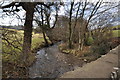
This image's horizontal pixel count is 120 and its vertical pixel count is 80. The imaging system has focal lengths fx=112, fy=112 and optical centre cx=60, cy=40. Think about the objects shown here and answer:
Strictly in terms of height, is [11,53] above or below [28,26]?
below

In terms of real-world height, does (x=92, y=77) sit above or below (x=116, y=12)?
below

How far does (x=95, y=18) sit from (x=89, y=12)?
718 millimetres

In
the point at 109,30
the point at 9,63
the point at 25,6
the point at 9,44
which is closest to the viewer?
the point at 9,44

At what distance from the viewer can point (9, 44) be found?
12.6 feet

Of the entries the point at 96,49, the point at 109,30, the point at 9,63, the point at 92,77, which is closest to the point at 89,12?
the point at 109,30

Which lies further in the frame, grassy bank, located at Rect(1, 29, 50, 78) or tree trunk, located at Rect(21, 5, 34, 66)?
tree trunk, located at Rect(21, 5, 34, 66)

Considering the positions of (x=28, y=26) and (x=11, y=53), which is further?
(x=28, y=26)

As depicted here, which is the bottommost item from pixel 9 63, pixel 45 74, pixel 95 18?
pixel 45 74

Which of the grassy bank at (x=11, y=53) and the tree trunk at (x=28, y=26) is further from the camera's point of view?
the tree trunk at (x=28, y=26)

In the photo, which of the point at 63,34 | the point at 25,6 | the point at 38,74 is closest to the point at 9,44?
the point at 38,74

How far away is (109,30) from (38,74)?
8172 mm

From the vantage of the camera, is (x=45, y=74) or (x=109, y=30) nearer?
(x=45, y=74)

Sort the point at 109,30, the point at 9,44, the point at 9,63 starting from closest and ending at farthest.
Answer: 1. the point at 9,44
2. the point at 9,63
3. the point at 109,30

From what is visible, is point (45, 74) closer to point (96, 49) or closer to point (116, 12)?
point (96, 49)
